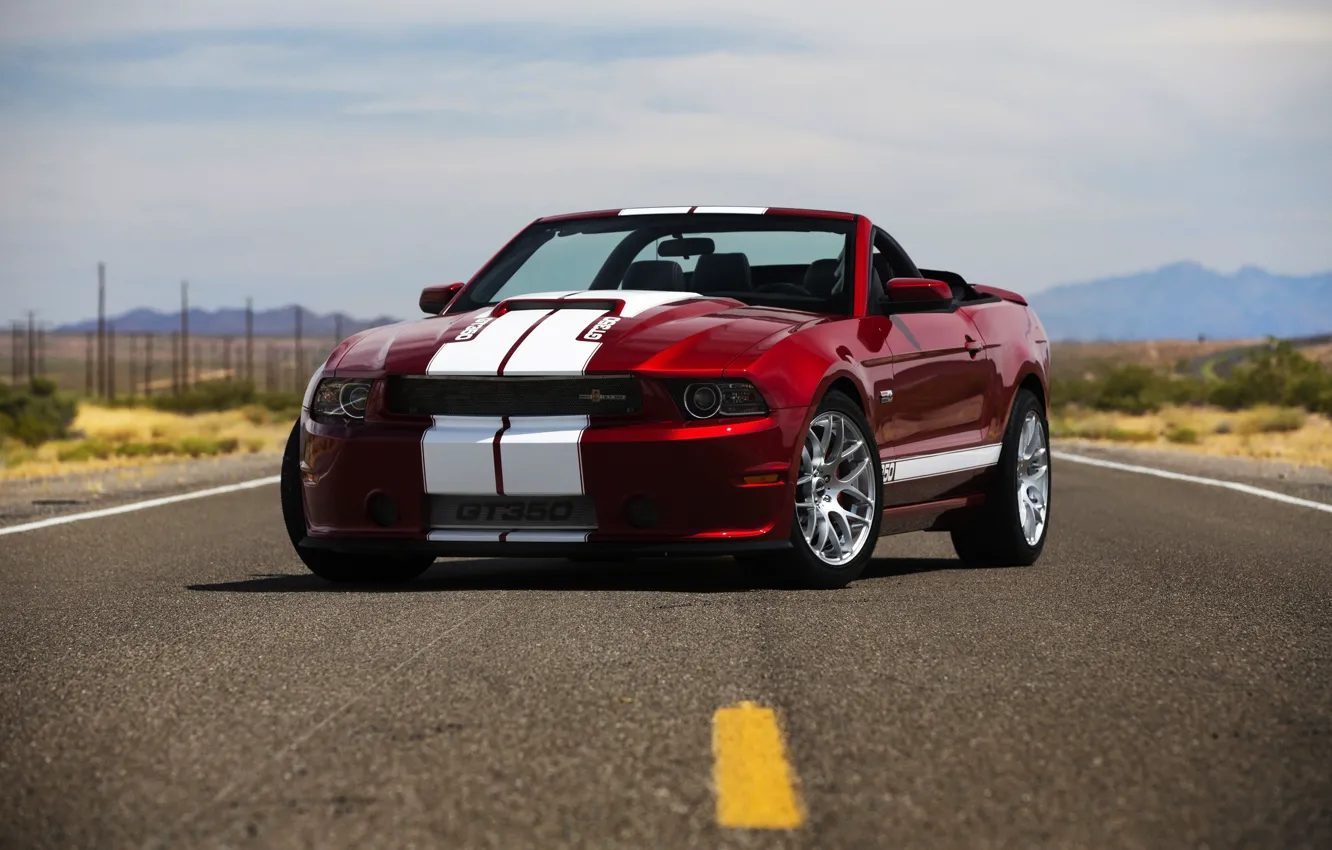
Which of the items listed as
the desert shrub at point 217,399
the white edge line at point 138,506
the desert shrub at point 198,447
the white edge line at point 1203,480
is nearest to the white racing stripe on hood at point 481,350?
the white edge line at point 138,506

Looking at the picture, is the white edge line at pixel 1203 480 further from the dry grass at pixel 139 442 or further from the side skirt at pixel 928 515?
the dry grass at pixel 139 442

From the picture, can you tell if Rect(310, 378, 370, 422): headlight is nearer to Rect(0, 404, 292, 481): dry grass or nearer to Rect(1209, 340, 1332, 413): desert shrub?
Rect(0, 404, 292, 481): dry grass

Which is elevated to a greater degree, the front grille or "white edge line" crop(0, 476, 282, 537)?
the front grille

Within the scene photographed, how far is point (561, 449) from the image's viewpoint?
22.8ft

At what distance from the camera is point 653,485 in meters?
6.99

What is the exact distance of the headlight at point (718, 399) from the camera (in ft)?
23.0

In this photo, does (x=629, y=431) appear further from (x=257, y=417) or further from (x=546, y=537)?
(x=257, y=417)

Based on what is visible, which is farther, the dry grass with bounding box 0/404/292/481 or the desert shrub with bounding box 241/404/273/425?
the desert shrub with bounding box 241/404/273/425

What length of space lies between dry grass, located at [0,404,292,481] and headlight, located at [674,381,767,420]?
13546 mm

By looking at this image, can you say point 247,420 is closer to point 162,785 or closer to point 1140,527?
point 1140,527

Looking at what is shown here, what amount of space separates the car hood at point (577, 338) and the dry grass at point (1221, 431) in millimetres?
18176

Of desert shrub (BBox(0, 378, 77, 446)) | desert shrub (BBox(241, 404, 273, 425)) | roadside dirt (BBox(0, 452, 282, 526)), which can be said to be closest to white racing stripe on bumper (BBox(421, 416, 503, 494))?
roadside dirt (BBox(0, 452, 282, 526))

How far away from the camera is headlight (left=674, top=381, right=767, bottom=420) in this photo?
7.02 meters

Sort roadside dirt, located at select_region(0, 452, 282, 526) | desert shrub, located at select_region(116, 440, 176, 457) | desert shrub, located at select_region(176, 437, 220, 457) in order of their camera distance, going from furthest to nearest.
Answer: desert shrub, located at select_region(116, 440, 176, 457) < desert shrub, located at select_region(176, 437, 220, 457) < roadside dirt, located at select_region(0, 452, 282, 526)
